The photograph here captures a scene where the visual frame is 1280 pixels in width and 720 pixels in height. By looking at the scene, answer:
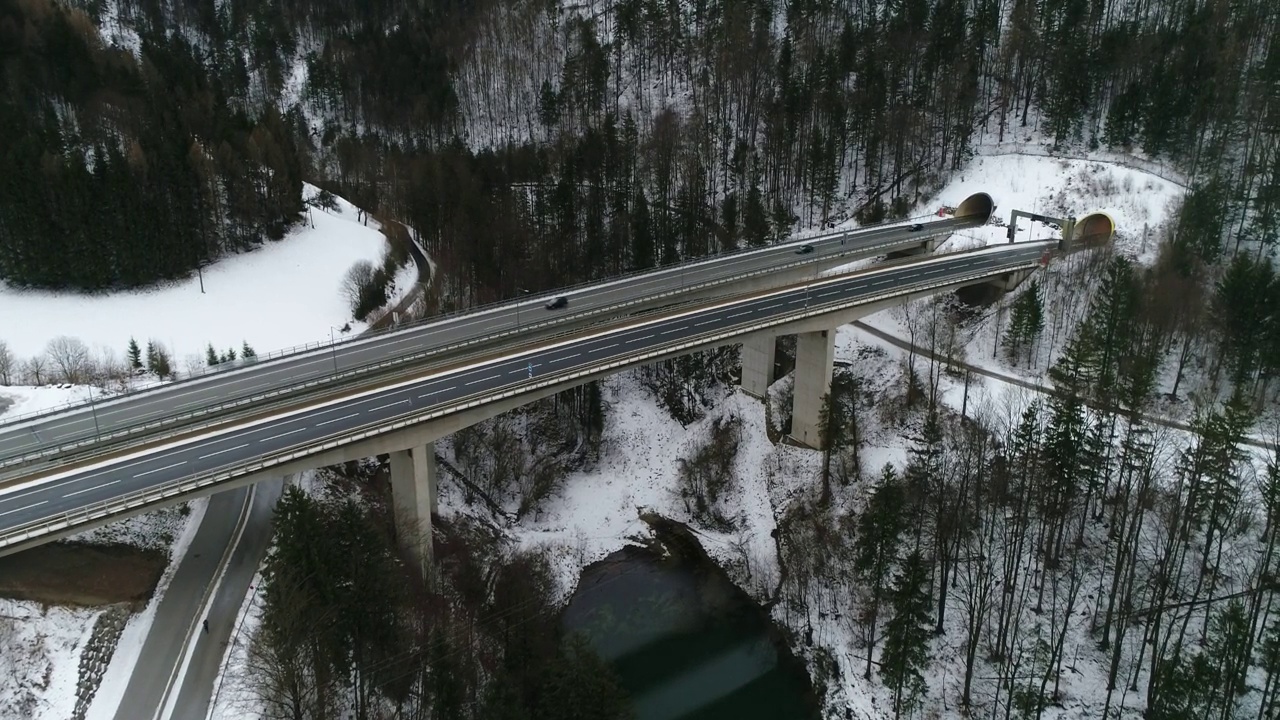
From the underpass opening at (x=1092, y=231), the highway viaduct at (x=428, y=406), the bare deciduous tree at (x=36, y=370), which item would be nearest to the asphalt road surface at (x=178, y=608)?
the highway viaduct at (x=428, y=406)

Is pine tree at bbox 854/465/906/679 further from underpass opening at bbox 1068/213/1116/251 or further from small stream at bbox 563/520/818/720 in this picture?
underpass opening at bbox 1068/213/1116/251

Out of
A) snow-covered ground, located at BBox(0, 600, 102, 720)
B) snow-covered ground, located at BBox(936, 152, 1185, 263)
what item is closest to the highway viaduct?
snow-covered ground, located at BBox(0, 600, 102, 720)

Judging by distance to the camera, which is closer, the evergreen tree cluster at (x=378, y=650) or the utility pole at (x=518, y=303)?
the evergreen tree cluster at (x=378, y=650)

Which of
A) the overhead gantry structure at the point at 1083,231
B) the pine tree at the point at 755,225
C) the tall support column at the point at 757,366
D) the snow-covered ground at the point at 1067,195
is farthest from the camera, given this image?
the pine tree at the point at 755,225

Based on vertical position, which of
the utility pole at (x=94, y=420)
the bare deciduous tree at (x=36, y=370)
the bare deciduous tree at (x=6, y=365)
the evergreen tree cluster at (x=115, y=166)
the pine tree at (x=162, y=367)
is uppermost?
the evergreen tree cluster at (x=115, y=166)

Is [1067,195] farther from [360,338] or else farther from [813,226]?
[360,338]

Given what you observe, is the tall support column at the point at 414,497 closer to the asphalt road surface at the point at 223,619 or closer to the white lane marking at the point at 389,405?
the white lane marking at the point at 389,405
